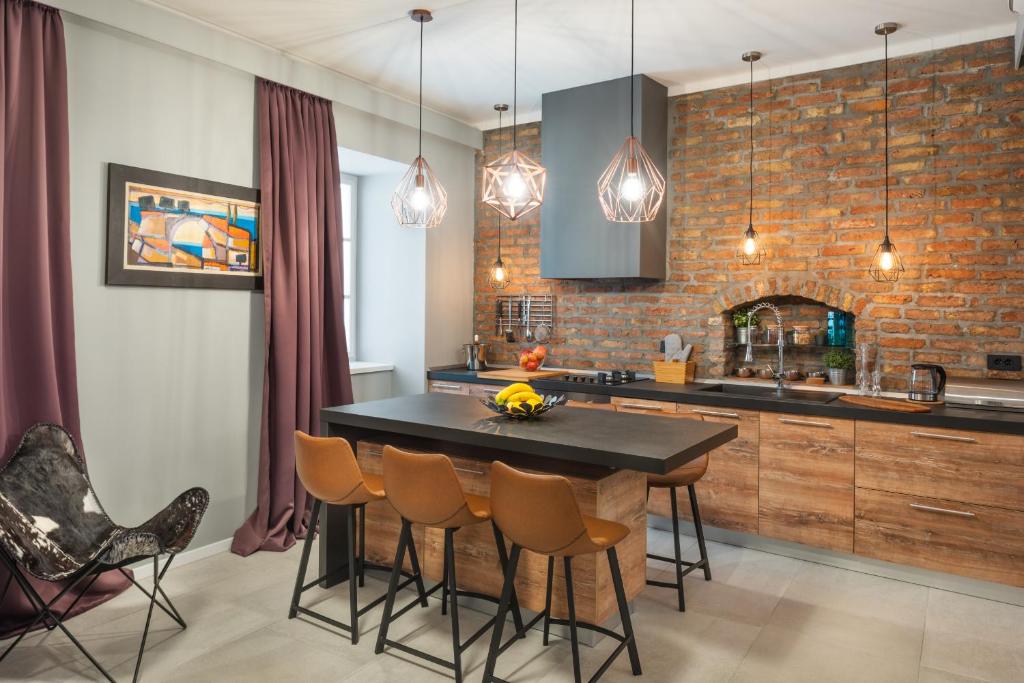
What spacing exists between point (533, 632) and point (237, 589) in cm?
149

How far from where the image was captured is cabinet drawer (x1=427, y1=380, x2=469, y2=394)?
16.9 ft

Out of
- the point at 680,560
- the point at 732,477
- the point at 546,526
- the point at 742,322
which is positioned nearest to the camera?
the point at 546,526

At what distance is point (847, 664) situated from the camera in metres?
2.74

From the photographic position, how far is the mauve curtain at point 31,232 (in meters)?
2.96

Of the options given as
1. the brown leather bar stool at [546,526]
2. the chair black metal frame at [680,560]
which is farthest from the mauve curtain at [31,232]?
the chair black metal frame at [680,560]

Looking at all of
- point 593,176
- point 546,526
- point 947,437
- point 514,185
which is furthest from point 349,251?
point 947,437

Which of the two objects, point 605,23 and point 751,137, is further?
point 751,137

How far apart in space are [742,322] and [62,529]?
12.7ft

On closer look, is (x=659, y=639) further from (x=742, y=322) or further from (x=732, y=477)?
(x=742, y=322)

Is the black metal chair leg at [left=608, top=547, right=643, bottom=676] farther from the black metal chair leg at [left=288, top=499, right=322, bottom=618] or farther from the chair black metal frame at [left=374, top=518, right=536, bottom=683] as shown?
the black metal chair leg at [left=288, top=499, right=322, bottom=618]

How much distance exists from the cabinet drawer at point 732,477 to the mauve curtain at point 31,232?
324cm

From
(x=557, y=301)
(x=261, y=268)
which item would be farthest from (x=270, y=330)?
(x=557, y=301)

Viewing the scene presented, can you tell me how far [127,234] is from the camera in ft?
11.3

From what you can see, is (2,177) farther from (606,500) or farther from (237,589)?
(606,500)
